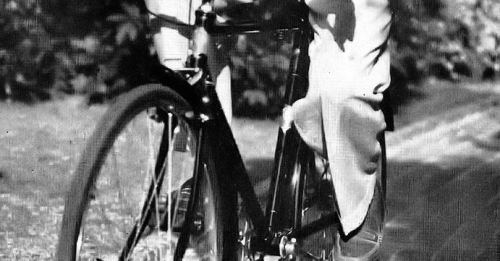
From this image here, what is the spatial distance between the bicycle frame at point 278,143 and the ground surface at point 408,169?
0.39 meters

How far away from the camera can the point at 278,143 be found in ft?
11.6

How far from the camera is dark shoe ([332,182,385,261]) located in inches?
141

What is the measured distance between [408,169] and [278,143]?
2445mm

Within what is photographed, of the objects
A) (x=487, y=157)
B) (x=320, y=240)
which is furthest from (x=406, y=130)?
(x=320, y=240)

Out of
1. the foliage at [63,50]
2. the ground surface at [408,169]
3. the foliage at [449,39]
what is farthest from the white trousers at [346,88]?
the foliage at [449,39]

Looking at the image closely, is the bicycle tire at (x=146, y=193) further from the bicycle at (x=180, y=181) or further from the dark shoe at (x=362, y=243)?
the dark shoe at (x=362, y=243)

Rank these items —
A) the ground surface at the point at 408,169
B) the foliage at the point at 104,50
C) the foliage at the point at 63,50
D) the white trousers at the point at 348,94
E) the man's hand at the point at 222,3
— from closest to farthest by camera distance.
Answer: the white trousers at the point at 348,94 < the man's hand at the point at 222,3 < the ground surface at the point at 408,169 < the foliage at the point at 104,50 < the foliage at the point at 63,50

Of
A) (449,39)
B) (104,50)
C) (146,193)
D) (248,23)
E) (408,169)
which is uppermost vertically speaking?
(248,23)

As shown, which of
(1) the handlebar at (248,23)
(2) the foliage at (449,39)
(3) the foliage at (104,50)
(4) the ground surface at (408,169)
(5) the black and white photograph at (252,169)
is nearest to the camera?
(5) the black and white photograph at (252,169)

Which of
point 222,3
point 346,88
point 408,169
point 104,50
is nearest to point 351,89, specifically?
point 346,88

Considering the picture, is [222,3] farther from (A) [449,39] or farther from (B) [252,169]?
(A) [449,39]

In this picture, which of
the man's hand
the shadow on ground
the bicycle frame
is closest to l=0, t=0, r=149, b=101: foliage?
the shadow on ground

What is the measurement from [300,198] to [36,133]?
10.3 feet

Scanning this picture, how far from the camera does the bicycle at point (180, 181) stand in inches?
105
